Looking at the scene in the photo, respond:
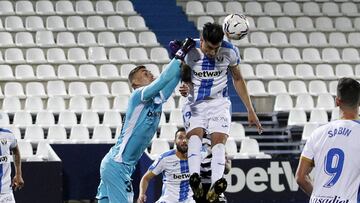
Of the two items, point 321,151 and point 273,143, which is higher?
point 321,151

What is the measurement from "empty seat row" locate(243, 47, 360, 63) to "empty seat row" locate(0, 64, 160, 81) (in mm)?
2490

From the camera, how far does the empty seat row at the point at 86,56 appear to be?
20.9 m

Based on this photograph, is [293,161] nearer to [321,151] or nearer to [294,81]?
[294,81]

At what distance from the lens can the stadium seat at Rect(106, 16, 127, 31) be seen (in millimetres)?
22395

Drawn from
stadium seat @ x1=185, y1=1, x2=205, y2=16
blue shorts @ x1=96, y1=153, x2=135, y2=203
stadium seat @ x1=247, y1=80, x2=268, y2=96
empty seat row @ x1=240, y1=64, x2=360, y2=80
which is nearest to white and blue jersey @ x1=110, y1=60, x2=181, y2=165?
blue shorts @ x1=96, y1=153, x2=135, y2=203

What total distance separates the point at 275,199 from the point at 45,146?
4.07 metres

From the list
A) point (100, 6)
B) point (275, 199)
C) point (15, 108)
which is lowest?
point (275, 199)

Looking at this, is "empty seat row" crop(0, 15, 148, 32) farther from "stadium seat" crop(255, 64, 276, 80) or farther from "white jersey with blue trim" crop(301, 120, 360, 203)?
"white jersey with blue trim" crop(301, 120, 360, 203)

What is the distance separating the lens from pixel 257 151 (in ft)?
59.1

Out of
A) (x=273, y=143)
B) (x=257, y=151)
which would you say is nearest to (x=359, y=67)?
(x=273, y=143)

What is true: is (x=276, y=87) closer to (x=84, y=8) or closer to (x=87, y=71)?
(x=87, y=71)

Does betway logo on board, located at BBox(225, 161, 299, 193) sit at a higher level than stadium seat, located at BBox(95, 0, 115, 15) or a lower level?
lower

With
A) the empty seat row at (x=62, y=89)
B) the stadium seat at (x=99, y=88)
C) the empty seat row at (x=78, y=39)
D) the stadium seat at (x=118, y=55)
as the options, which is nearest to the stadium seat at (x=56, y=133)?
the empty seat row at (x=62, y=89)

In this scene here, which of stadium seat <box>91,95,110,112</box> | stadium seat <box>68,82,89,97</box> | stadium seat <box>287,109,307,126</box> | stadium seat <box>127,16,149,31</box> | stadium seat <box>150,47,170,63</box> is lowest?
stadium seat <box>287,109,307,126</box>
